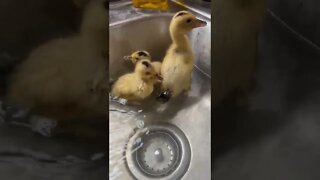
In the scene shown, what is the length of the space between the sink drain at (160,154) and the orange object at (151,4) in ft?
0.73

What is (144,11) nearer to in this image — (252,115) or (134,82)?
(134,82)

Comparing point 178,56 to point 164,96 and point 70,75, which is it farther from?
point 70,75

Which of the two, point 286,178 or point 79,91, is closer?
point 79,91

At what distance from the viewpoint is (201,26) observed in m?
1.05

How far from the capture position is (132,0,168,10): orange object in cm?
104

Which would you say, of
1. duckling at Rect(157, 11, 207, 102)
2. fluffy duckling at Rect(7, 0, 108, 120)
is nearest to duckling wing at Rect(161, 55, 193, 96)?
duckling at Rect(157, 11, 207, 102)

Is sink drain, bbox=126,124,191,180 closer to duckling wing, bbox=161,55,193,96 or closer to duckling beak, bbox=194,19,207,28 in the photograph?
duckling wing, bbox=161,55,193,96

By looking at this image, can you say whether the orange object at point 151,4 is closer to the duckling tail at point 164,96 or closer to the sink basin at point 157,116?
the sink basin at point 157,116

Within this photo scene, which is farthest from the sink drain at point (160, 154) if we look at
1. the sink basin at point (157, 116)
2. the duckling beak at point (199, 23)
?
the duckling beak at point (199, 23)

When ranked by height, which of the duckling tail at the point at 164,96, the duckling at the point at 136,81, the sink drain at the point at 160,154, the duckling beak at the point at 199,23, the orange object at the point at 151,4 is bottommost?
the sink drain at the point at 160,154

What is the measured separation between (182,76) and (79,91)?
0.63ft

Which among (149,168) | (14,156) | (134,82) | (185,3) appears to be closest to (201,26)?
(185,3)

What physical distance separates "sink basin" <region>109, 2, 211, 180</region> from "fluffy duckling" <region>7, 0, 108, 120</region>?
2 centimetres

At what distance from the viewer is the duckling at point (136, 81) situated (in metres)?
1.02
